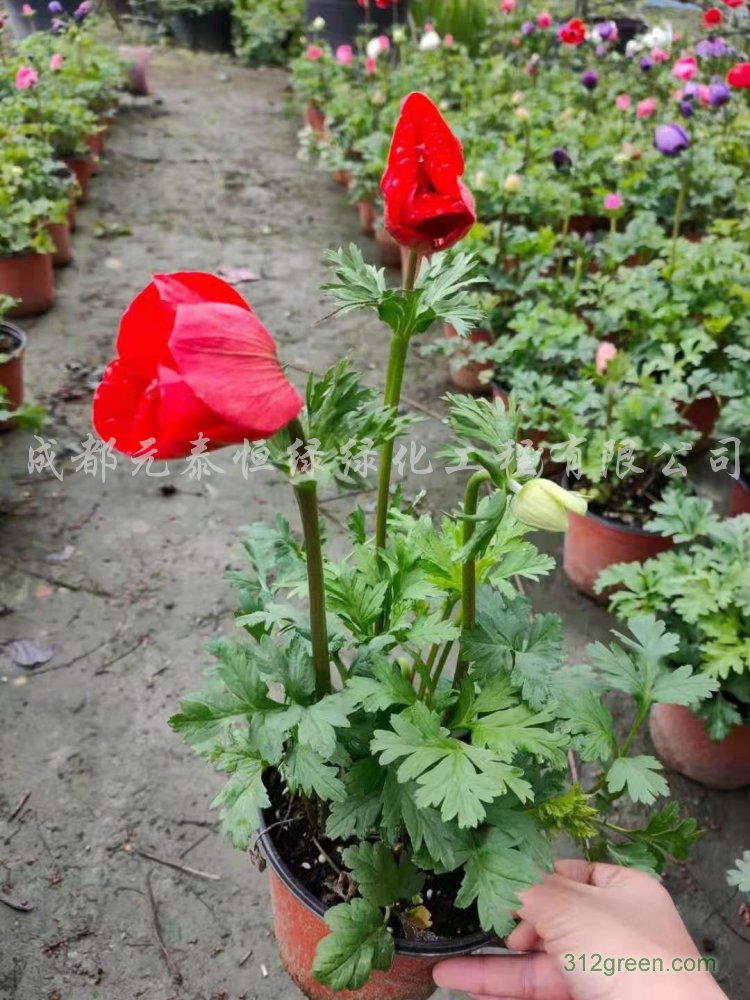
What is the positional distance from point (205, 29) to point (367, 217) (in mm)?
5293

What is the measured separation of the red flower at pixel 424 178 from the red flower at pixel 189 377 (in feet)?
0.96

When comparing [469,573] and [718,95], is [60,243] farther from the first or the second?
[469,573]

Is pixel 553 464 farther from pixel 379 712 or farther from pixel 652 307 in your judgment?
pixel 379 712

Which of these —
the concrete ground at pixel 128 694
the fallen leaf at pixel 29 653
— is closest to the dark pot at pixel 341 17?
the concrete ground at pixel 128 694

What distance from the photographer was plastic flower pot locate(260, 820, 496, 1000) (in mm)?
1169

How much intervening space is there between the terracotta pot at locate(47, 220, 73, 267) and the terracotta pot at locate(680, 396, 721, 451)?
9.14 feet

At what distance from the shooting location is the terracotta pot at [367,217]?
4.30 m

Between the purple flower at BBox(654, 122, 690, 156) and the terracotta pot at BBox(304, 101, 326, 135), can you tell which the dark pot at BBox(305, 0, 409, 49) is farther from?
the purple flower at BBox(654, 122, 690, 156)

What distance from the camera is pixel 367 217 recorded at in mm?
4469

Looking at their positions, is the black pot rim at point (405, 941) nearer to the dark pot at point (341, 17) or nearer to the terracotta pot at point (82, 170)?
the terracotta pot at point (82, 170)

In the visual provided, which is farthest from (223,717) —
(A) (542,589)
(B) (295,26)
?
(B) (295,26)

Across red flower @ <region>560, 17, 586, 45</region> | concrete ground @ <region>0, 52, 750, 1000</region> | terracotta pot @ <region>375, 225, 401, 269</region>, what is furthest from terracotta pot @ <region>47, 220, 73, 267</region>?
red flower @ <region>560, 17, 586, 45</region>

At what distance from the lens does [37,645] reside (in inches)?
87.6

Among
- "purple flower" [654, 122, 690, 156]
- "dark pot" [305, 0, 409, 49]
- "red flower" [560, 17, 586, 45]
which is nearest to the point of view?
"purple flower" [654, 122, 690, 156]
